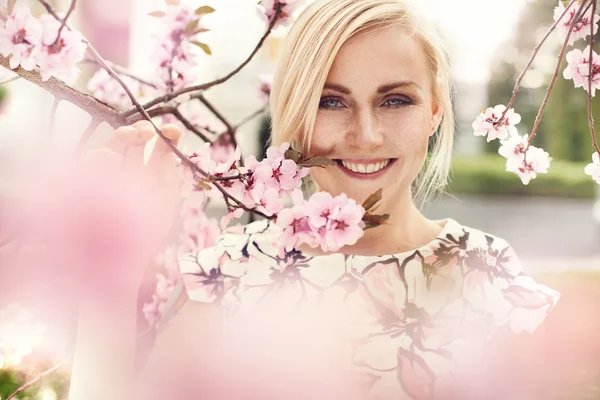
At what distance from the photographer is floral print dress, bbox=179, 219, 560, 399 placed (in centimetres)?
111

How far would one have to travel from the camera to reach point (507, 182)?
44.6ft

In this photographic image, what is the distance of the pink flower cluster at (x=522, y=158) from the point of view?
1.24 meters

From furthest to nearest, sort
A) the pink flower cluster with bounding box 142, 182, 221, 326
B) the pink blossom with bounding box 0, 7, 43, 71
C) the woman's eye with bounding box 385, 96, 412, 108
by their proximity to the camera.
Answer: the pink flower cluster with bounding box 142, 182, 221, 326, the woman's eye with bounding box 385, 96, 412, 108, the pink blossom with bounding box 0, 7, 43, 71

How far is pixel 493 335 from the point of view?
3.74 ft

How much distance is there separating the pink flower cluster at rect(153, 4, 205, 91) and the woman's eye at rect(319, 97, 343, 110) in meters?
0.33

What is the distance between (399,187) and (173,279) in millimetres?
644

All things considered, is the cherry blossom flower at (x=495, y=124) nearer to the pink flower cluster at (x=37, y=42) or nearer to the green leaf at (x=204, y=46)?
the green leaf at (x=204, y=46)

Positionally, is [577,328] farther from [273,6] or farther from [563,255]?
[563,255]

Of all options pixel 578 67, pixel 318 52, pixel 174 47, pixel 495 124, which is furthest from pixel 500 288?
pixel 174 47

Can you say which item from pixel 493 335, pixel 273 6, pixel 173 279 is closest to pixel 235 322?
pixel 173 279

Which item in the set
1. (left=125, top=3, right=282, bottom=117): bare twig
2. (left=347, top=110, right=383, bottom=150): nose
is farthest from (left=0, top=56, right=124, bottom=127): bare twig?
(left=347, top=110, right=383, bottom=150): nose

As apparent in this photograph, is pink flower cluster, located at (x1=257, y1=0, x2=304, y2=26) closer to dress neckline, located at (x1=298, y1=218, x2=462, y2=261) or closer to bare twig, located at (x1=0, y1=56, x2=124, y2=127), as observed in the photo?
bare twig, located at (x1=0, y1=56, x2=124, y2=127)

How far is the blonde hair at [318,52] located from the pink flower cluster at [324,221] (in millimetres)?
281

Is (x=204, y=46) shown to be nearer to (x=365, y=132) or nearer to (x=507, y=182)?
(x=365, y=132)
